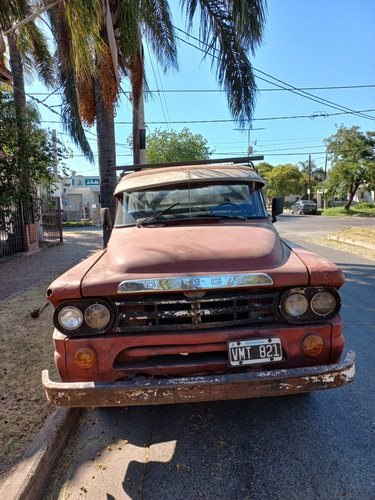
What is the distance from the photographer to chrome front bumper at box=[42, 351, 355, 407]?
2221mm

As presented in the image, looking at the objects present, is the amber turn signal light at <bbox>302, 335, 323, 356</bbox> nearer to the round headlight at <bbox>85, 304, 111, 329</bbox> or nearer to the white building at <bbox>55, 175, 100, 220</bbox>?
the round headlight at <bbox>85, 304, 111, 329</bbox>

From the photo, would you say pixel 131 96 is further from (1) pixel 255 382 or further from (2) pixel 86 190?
(2) pixel 86 190

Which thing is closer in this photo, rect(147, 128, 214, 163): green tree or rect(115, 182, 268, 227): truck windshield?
rect(115, 182, 268, 227): truck windshield

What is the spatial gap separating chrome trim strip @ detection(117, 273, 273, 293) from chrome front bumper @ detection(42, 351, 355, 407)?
566mm

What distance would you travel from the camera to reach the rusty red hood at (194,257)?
2.43 m

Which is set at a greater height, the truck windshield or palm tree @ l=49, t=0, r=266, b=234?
palm tree @ l=49, t=0, r=266, b=234

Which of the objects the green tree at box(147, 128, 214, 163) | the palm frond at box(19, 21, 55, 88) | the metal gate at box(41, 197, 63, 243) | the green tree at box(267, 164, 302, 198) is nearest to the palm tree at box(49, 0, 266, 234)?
the palm frond at box(19, 21, 55, 88)

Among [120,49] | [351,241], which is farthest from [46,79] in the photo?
[351,241]

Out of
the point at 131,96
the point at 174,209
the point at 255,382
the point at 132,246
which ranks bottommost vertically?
the point at 255,382

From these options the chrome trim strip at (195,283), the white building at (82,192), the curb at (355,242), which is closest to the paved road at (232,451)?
the chrome trim strip at (195,283)

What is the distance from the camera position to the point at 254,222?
349cm

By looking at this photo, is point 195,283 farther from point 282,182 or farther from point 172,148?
point 282,182

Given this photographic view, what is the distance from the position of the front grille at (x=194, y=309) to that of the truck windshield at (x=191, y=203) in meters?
1.27

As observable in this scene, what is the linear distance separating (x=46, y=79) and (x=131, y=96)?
6604 millimetres
